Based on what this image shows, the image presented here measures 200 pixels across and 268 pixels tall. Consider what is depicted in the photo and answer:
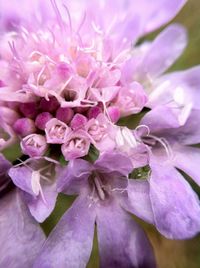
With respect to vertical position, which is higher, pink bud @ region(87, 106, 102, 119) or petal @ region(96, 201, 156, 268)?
pink bud @ region(87, 106, 102, 119)

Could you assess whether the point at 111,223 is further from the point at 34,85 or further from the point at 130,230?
the point at 34,85

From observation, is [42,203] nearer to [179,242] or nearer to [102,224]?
[102,224]

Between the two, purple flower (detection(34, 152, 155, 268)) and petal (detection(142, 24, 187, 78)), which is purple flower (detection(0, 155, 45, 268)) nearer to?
purple flower (detection(34, 152, 155, 268))

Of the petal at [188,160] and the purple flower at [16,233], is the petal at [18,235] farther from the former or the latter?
the petal at [188,160]

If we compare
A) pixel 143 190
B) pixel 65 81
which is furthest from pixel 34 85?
→ pixel 143 190

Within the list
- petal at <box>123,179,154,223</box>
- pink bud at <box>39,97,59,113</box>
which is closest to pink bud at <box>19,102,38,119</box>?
pink bud at <box>39,97,59,113</box>

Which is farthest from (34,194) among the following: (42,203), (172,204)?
(172,204)
